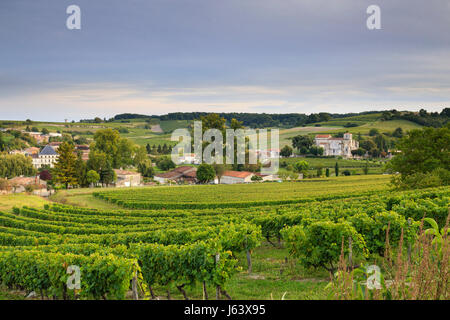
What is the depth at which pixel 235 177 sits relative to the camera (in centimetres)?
7462

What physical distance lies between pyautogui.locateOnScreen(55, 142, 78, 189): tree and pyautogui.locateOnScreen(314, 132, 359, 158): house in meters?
81.9

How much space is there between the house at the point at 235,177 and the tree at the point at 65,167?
101 ft

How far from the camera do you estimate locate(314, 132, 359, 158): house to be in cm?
11638

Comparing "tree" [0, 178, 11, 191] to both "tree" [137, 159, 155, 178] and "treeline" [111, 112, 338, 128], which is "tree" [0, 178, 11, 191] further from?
"treeline" [111, 112, 338, 128]

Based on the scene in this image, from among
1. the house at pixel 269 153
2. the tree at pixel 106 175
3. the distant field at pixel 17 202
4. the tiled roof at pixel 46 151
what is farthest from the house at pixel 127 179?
the tiled roof at pixel 46 151

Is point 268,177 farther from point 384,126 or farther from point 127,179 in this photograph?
point 384,126

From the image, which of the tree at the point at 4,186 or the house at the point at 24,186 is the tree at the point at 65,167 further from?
the tree at the point at 4,186

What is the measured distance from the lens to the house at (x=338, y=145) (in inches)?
4582

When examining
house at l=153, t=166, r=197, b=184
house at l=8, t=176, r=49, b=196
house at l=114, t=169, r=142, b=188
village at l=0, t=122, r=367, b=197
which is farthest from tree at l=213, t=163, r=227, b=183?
house at l=8, t=176, r=49, b=196

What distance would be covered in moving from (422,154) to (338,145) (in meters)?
82.7

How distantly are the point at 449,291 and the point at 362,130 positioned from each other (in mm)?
140553

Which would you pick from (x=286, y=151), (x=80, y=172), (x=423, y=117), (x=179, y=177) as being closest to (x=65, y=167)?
(x=80, y=172)

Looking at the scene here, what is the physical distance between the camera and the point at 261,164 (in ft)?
292
